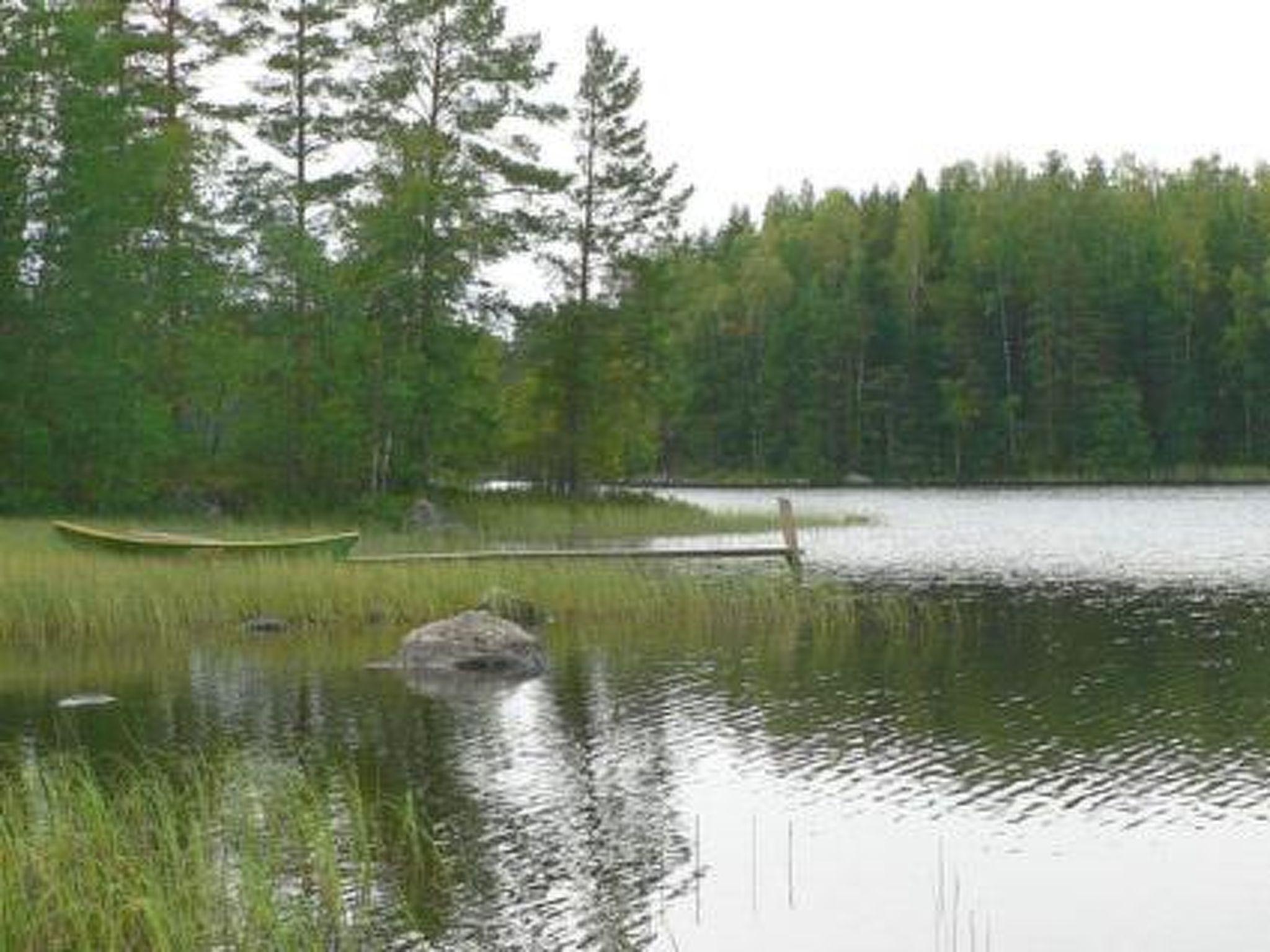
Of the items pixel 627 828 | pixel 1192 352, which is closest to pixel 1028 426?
pixel 1192 352

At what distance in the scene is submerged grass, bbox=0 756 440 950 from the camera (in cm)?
952

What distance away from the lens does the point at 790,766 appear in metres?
16.4

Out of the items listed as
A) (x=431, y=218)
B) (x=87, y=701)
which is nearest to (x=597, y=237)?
(x=431, y=218)

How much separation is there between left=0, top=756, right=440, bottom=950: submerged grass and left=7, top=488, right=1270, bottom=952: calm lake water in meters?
0.82

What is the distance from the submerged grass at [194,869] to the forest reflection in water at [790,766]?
2.30 ft

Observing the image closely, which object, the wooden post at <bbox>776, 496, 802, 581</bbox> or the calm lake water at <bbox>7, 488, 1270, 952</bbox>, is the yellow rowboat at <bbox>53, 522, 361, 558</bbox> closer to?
the calm lake water at <bbox>7, 488, 1270, 952</bbox>

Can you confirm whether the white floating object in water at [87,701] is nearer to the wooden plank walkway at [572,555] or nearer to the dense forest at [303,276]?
the wooden plank walkway at [572,555]

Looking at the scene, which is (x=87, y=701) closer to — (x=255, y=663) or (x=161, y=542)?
(x=255, y=663)

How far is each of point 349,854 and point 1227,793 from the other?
879cm

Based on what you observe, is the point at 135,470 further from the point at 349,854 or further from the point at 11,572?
the point at 349,854

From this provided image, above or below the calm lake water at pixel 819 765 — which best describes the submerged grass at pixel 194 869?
above

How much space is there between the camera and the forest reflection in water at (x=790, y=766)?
11367mm

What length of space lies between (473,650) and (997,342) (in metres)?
93.8

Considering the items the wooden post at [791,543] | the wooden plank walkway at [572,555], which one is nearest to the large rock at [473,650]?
the wooden plank walkway at [572,555]
